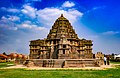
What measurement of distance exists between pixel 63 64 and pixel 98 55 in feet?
132

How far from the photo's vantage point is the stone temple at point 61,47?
153 feet

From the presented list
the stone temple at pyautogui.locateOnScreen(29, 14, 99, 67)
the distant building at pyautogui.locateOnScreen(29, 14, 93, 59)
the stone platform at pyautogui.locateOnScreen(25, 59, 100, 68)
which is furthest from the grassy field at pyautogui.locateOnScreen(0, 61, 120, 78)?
the distant building at pyautogui.locateOnScreen(29, 14, 93, 59)

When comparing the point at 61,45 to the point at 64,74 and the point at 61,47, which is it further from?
the point at 64,74

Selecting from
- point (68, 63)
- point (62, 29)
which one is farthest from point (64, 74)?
point (62, 29)

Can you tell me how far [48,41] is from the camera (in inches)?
2544

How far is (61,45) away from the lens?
177 feet

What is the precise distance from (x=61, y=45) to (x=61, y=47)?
593 millimetres

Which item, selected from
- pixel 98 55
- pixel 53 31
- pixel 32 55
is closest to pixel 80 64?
pixel 53 31

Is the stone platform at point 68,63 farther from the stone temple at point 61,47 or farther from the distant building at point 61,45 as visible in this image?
the distant building at point 61,45

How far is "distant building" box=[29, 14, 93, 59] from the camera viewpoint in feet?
179

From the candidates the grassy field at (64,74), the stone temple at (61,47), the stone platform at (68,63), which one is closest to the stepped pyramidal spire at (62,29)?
the stone temple at (61,47)

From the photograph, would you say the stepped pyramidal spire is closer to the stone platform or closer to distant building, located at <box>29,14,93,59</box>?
distant building, located at <box>29,14,93,59</box>

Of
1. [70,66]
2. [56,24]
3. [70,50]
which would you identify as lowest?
[70,66]

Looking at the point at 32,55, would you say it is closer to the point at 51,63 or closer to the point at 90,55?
the point at 90,55
